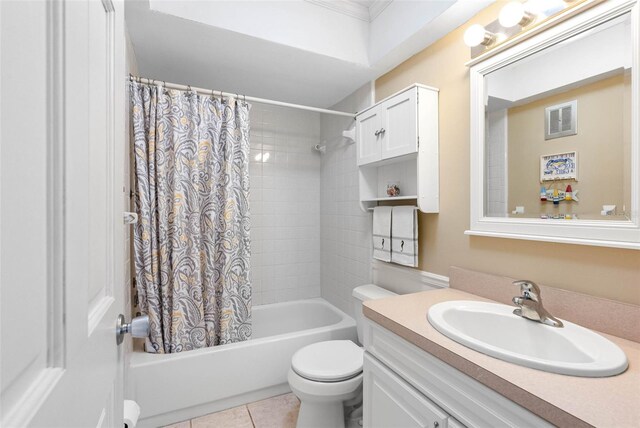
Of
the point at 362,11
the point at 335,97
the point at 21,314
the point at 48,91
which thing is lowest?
the point at 21,314

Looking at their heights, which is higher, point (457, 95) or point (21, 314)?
point (457, 95)

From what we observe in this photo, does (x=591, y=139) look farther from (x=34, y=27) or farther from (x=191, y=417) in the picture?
(x=191, y=417)

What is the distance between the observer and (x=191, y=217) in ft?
6.04

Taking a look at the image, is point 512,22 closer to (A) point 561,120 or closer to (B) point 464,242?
(A) point 561,120

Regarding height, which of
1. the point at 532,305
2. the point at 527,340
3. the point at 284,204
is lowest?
the point at 527,340

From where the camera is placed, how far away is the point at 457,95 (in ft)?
5.00

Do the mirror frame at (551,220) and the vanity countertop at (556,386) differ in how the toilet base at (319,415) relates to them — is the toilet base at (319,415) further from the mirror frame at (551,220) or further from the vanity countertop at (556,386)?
the mirror frame at (551,220)

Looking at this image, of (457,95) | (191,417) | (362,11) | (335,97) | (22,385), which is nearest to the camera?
(22,385)

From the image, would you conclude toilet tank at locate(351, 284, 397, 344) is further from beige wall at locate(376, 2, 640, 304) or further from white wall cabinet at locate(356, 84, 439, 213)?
white wall cabinet at locate(356, 84, 439, 213)

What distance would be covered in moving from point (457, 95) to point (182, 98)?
1611 millimetres

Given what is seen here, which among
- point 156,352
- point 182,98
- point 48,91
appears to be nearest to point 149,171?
point 182,98

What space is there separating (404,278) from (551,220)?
90 centimetres

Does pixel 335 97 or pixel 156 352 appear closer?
pixel 156 352

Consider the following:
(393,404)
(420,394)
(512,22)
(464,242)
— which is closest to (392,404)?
(393,404)
